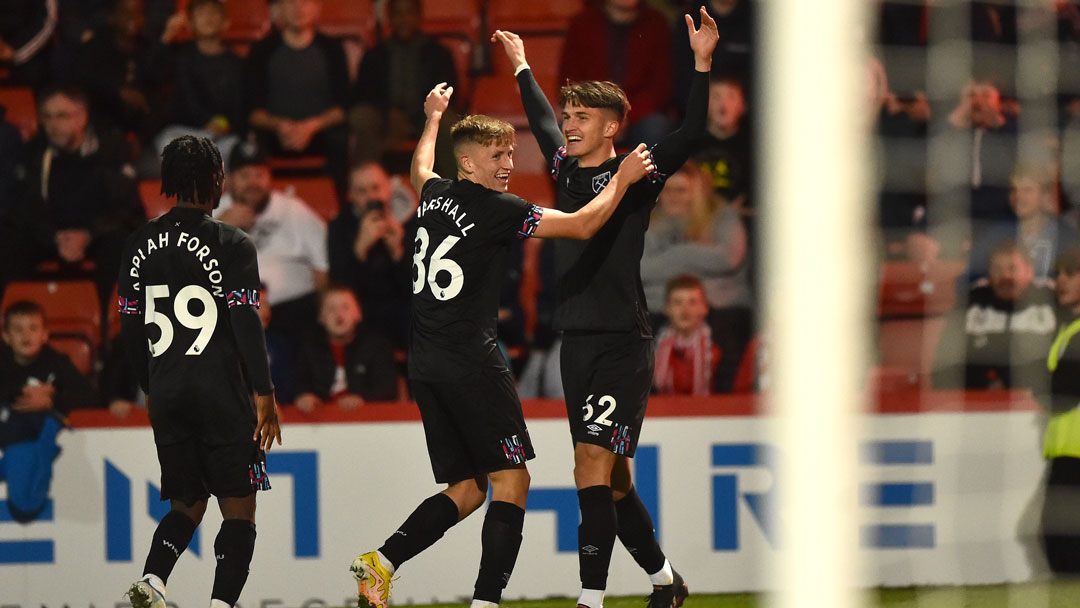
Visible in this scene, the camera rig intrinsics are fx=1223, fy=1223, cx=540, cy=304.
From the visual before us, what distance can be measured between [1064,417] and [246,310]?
3594 mm

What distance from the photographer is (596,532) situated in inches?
165

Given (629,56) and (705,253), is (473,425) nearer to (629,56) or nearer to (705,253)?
(705,253)

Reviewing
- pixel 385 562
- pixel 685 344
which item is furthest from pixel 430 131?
pixel 685 344

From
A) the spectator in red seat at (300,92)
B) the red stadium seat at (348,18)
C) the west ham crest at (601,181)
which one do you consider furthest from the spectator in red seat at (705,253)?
the red stadium seat at (348,18)

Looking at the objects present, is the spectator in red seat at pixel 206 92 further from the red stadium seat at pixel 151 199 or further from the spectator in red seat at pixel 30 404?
the spectator in red seat at pixel 30 404

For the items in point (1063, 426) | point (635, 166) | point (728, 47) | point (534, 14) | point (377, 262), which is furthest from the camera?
point (534, 14)

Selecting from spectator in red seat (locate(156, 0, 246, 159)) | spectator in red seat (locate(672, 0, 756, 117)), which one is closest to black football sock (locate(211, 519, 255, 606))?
spectator in red seat (locate(156, 0, 246, 159))

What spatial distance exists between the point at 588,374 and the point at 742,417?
1642mm

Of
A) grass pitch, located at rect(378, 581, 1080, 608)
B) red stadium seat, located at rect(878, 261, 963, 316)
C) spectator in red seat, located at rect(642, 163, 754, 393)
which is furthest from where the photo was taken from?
spectator in red seat, located at rect(642, 163, 754, 393)

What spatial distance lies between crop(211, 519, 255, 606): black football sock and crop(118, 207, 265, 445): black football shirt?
0.31m

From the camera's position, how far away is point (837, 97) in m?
1.73

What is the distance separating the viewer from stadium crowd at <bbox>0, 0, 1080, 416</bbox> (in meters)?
5.64

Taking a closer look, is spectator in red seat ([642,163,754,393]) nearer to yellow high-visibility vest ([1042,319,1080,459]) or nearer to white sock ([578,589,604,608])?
yellow high-visibility vest ([1042,319,1080,459])

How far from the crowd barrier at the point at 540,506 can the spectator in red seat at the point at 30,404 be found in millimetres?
74
